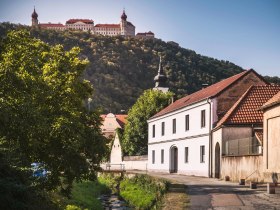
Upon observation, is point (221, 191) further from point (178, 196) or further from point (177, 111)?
point (177, 111)

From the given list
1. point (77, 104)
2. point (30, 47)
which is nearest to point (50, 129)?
point (77, 104)

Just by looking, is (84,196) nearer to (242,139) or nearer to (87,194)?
(87,194)

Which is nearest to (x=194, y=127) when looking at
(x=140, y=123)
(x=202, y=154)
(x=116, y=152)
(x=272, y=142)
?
(x=202, y=154)

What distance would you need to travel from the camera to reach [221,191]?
70.1 feet

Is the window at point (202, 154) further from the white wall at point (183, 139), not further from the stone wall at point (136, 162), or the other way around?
the stone wall at point (136, 162)

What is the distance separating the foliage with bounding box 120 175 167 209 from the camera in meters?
23.4

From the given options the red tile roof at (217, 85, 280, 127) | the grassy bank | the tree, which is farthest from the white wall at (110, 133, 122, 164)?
the red tile roof at (217, 85, 280, 127)

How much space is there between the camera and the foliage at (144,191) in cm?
2336

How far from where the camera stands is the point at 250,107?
107 ft

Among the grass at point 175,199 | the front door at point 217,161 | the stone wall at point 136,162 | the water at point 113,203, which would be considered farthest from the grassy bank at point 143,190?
the stone wall at point 136,162

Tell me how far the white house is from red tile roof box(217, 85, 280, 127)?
1.49 meters

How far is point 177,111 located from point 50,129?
84.3 feet

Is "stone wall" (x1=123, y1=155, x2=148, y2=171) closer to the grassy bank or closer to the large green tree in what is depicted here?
the grassy bank

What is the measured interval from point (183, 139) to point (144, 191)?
44.3 ft
